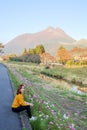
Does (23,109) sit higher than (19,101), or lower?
lower

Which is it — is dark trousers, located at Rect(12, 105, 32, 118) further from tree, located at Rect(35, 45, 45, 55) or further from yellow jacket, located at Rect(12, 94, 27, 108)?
tree, located at Rect(35, 45, 45, 55)

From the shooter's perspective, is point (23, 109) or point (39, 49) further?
point (39, 49)

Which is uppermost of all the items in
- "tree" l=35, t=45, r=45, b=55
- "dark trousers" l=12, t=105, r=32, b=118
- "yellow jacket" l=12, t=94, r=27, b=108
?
"tree" l=35, t=45, r=45, b=55

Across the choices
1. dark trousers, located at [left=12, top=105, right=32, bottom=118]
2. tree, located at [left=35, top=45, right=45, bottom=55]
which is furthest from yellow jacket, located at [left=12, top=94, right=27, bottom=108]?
tree, located at [left=35, top=45, right=45, bottom=55]

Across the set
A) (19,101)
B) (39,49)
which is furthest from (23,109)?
(39,49)

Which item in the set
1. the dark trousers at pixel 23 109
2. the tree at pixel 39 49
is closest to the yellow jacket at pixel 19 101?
the dark trousers at pixel 23 109

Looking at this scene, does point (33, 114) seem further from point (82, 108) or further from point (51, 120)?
point (82, 108)

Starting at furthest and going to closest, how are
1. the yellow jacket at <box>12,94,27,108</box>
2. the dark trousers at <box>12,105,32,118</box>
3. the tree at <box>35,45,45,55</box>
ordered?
the tree at <box>35,45,45,55</box>, the yellow jacket at <box>12,94,27,108</box>, the dark trousers at <box>12,105,32,118</box>

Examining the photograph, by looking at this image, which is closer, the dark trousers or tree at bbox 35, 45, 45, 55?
the dark trousers

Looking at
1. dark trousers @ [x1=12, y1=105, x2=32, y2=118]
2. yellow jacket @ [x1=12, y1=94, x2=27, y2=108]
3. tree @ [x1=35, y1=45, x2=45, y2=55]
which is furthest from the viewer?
tree @ [x1=35, y1=45, x2=45, y2=55]

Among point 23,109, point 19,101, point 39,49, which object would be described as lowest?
point 23,109

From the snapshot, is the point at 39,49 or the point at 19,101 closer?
the point at 19,101

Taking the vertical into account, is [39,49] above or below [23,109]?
above

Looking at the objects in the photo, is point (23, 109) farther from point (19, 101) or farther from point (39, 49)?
point (39, 49)
